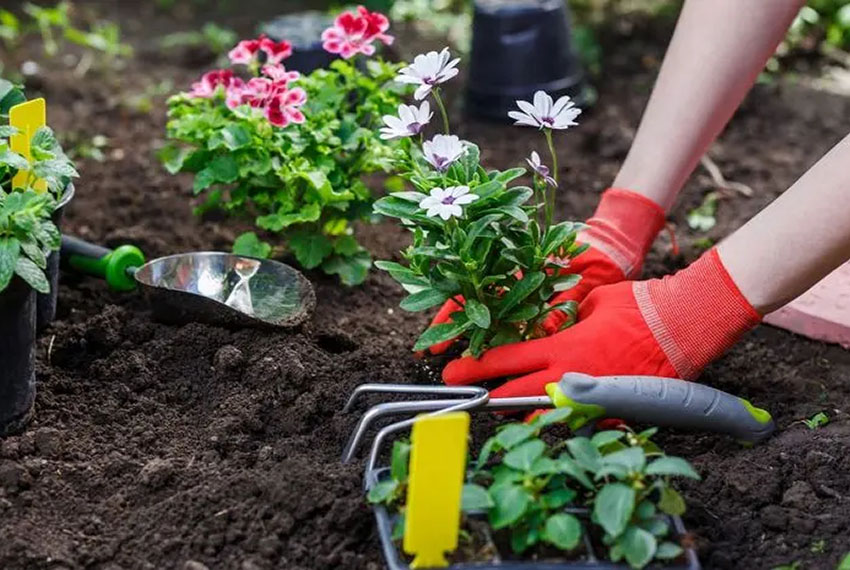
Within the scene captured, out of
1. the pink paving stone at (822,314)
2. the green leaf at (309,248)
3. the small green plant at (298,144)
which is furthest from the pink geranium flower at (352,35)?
the pink paving stone at (822,314)

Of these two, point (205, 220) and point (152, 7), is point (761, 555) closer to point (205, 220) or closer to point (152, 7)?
point (205, 220)

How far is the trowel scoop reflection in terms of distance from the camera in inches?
88.4

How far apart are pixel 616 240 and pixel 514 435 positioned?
2.53 feet

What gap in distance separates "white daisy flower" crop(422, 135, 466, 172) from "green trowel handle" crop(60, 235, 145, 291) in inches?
31.8

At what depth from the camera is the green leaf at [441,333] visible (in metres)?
1.98

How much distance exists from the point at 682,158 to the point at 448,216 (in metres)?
0.72

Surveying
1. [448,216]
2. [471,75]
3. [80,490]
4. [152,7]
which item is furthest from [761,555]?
[152,7]

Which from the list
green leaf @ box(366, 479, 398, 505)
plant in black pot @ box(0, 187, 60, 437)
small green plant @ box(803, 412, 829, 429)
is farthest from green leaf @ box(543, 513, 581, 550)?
plant in black pot @ box(0, 187, 60, 437)

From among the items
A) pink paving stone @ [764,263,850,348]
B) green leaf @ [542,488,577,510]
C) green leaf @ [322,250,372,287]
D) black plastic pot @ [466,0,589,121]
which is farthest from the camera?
black plastic pot @ [466,0,589,121]

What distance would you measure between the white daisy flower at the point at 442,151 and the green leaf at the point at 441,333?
10.3 inches

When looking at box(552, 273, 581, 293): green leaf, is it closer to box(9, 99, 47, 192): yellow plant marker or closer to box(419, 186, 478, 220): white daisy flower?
box(419, 186, 478, 220): white daisy flower

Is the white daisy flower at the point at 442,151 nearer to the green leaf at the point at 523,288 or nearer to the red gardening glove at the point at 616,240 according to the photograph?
the green leaf at the point at 523,288

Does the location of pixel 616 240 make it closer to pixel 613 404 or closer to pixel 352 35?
pixel 613 404

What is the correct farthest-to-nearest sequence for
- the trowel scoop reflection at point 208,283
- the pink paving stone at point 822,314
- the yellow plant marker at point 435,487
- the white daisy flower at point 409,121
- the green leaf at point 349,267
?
the green leaf at point 349,267
the pink paving stone at point 822,314
the trowel scoop reflection at point 208,283
the white daisy flower at point 409,121
the yellow plant marker at point 435,487
